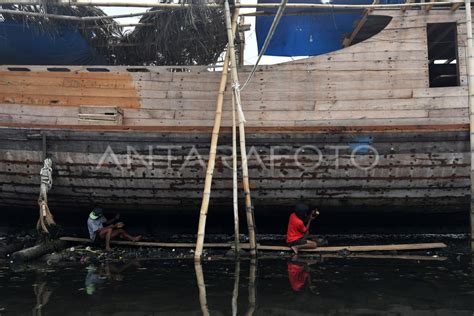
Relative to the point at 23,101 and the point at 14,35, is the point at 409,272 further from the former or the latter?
the point at 14,35

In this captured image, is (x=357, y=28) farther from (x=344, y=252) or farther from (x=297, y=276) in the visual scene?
(x=297, y=276)

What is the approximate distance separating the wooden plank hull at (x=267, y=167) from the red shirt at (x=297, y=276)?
1904 mm

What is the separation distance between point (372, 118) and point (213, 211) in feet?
11.3

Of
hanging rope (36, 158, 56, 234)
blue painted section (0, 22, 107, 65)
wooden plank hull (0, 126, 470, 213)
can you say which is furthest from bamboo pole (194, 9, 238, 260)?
blue painted section (0, 22, 107, 65)

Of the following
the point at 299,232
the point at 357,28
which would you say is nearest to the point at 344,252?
the point at 299,232

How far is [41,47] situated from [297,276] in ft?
22.1

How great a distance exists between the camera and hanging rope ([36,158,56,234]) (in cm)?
796

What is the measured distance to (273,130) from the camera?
8.12 meters

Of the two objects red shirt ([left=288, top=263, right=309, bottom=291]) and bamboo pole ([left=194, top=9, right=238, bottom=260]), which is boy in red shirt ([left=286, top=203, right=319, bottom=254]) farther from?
bamboo pole ([left=194, top=9, right=238, bottom=260])

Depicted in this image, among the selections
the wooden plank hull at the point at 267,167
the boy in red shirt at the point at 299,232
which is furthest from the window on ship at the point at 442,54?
the boy in red shirt at the point at 299,232

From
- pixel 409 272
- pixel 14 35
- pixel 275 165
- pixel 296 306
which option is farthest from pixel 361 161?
pixel 14 35

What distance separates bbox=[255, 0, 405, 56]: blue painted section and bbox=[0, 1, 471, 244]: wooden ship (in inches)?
15.3

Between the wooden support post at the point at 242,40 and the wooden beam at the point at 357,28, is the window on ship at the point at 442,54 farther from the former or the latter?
the wooden support post at the point at 242,40

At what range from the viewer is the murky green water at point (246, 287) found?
4707 millimetres
